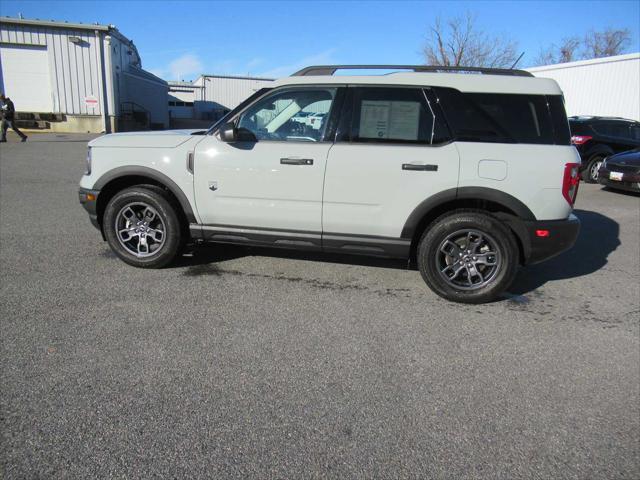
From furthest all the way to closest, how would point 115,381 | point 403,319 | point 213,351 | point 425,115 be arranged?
point 425,115
point 403,319
point 213,351
point 115,381

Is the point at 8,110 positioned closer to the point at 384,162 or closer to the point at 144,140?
the point at 144,140

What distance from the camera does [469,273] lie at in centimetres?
418

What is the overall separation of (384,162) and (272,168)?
3.40 feet

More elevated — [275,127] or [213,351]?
[275,127]

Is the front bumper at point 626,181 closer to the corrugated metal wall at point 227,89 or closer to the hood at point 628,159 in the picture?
the hood at point 628,159

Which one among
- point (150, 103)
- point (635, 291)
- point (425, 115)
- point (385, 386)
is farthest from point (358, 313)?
point (150, 103)

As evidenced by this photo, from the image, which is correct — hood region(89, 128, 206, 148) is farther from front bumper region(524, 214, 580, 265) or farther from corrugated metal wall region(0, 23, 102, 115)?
corrugated metal wall region(0, 23, 102, 115)

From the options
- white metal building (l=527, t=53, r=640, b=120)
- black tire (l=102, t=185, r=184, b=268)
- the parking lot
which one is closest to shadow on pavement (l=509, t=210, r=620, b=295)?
the parking lot

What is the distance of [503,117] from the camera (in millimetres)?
3973

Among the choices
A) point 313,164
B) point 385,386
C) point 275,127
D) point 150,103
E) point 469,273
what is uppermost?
point 150,103

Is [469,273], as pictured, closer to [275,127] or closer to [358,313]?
[358,313]

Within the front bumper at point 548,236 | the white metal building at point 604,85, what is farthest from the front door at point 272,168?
the white metal building at point 604,85

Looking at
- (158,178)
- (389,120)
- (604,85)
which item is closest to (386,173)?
(389,120)

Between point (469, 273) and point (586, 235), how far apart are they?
374 centimetres
